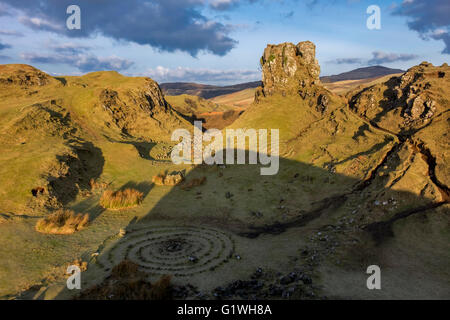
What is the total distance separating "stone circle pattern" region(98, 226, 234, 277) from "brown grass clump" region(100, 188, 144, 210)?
154 inches

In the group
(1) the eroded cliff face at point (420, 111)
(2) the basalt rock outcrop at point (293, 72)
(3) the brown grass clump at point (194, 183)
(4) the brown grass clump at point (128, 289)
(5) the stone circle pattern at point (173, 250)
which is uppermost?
(2) the basalt rock outcrop at point (293, 72)

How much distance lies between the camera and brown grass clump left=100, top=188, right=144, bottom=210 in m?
19.2

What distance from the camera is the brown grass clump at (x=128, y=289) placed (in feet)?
30.2

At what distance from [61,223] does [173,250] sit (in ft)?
23.7

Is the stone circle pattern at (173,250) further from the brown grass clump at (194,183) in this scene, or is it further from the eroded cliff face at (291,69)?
the eroded cliff face at (291,69)

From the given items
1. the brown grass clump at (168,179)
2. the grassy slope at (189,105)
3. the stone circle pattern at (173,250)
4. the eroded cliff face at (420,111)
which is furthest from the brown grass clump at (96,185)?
the grassy slope at (189,105)

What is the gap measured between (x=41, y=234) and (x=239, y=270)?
430 inches

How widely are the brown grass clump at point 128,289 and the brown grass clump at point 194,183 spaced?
13.1 meters

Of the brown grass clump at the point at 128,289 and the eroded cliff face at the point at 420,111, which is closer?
the brown grass clump at the point at 128,289

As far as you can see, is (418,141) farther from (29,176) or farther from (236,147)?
(29,176)

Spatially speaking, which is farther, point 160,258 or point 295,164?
point 295,164

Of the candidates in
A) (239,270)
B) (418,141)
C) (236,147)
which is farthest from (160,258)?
(236,147)

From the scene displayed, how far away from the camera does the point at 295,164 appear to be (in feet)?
80.0

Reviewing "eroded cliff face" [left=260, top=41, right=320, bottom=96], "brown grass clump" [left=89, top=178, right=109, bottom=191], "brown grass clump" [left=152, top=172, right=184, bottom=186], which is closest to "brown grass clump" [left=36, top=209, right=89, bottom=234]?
"brown grass clump" [left=89, top=178, right=109, bottom=191]
